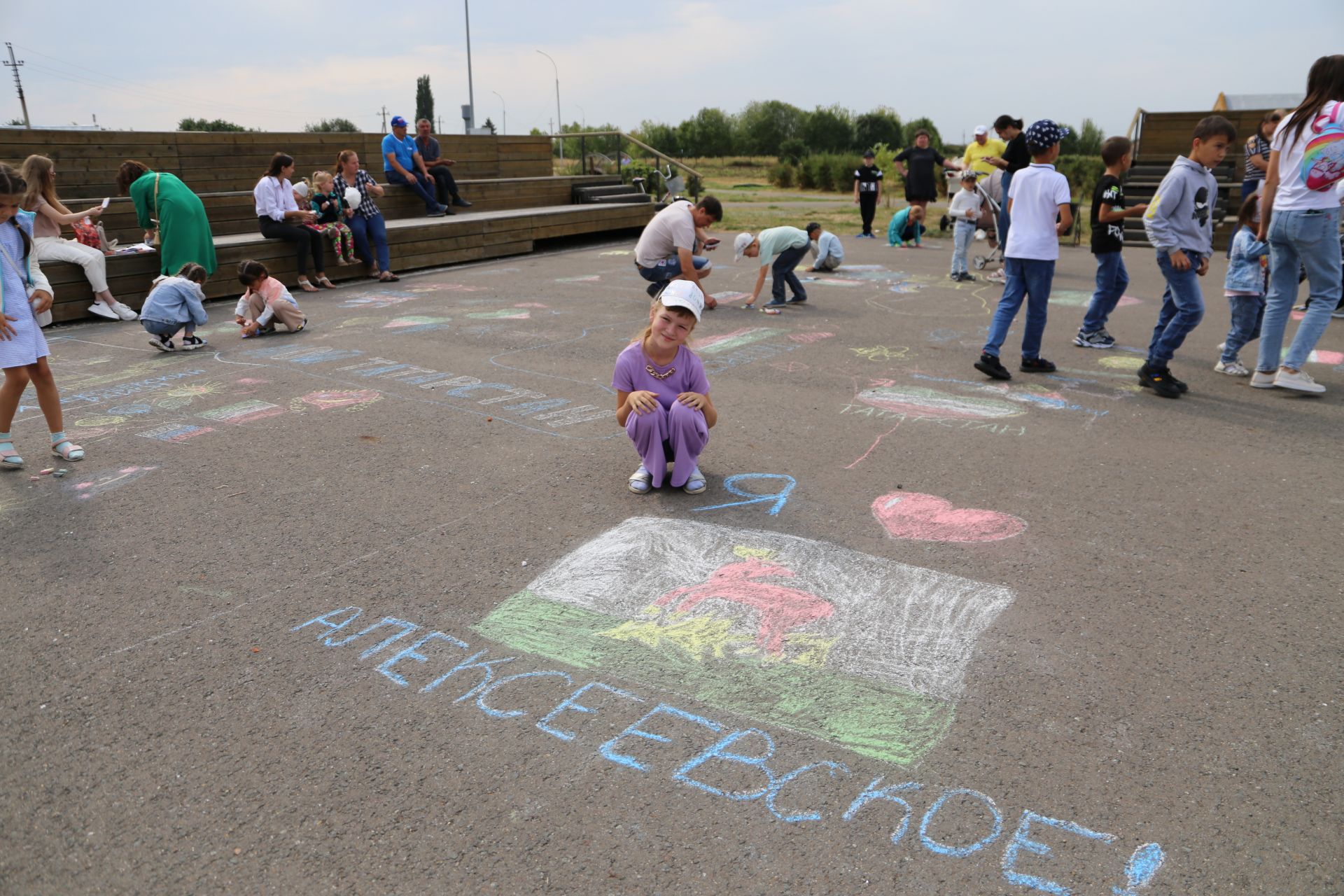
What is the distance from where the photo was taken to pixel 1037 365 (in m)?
6.35

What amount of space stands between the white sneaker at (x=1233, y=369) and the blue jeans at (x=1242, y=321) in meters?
0.03

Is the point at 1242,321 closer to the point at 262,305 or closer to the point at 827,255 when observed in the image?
the point at 827,255

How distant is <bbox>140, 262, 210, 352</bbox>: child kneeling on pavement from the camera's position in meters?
7.20

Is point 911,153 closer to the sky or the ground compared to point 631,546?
closer to the sky

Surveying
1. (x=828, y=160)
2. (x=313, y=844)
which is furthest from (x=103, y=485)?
(x=828, y=160)

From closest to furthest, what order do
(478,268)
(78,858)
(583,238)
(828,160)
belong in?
(78,858) → (478,268) → (583,238) → (828,160)

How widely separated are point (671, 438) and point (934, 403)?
2265 mm

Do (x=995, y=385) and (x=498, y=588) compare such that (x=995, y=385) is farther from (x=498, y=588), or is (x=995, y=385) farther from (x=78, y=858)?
(x=78, y=858)

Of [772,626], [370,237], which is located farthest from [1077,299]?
[370,237]

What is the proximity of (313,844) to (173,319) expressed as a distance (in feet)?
21.0

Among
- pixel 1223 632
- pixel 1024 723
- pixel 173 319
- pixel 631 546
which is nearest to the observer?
pixel 1024 723

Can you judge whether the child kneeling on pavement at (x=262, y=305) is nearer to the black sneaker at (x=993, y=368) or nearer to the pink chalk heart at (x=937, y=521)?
the black sneaker at (x=993, y=368)

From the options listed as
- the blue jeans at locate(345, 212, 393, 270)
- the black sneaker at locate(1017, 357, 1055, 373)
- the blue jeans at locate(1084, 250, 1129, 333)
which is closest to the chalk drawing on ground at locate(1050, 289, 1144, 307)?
the blue jeans at locate(1084, 250, 1129, 333)

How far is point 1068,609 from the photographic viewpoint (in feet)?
10.2
